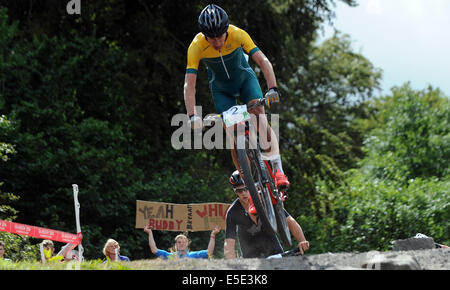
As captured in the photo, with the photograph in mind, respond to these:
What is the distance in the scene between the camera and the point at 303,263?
248 inches

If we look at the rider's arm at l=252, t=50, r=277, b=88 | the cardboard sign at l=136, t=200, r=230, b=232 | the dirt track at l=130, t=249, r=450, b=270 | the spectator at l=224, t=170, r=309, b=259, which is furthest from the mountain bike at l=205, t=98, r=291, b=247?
the cardboard sign at l=136, t=200, r=230, b=232

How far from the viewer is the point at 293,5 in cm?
2005

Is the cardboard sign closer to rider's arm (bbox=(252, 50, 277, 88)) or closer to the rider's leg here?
the rider's leg

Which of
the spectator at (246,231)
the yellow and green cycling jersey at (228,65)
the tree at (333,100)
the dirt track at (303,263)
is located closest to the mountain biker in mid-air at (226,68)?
the yellow and green cycling jersey at (228,65)

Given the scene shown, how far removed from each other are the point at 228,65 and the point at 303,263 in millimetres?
2543

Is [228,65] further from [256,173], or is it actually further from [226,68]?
[256,173]

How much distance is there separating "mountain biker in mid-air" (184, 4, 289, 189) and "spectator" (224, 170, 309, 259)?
1.92ft

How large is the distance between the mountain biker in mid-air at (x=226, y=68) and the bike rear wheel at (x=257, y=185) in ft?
0.81

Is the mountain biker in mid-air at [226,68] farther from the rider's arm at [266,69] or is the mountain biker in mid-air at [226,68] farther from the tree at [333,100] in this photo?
the tree at [333,100]

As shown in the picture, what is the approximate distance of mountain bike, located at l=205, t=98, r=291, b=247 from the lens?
23.4 ft

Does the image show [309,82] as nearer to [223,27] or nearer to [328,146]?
[328,146]

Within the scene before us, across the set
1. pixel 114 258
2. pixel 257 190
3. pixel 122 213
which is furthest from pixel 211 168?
pixel 257 190

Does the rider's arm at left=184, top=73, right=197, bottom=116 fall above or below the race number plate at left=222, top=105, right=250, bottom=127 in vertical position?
above

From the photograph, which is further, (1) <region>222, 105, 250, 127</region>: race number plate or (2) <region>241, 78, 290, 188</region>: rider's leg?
(2) <region>241, 78, 290, 188</region>: rider's leg
